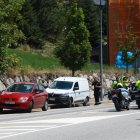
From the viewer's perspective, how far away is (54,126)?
17.9 meters

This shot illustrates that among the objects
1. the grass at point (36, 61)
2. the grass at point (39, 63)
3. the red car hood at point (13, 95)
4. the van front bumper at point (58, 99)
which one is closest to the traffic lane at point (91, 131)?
the red car hood at point (13, 95)

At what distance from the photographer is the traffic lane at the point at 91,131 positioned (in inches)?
582

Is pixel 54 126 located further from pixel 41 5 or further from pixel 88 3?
pixel 88 3

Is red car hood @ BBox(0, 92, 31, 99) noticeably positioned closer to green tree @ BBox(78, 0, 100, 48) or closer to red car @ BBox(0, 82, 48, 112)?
red car @ BBox(0, 82, 48, 112)

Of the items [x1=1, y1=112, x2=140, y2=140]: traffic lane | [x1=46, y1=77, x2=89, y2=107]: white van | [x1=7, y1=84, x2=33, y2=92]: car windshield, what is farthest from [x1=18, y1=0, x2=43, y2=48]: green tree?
[x1=1, y1=112, x2=140, y2=140]: traffic lane

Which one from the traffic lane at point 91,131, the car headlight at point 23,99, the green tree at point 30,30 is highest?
the green tree at point 30,30

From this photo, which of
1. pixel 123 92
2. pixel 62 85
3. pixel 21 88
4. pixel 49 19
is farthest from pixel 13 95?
pixel 49 19

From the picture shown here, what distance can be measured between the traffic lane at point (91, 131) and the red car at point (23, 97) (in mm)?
6035

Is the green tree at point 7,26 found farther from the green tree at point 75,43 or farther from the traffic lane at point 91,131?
the green tree at point 75,43

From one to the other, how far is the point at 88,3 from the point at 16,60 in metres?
55.1

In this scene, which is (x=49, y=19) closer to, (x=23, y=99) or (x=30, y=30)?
(x=30, y=30)

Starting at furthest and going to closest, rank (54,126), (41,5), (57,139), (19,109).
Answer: (41,5) < (19,109) < (54,126) < (57,139)

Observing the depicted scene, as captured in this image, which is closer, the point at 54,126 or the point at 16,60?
the point at 54,126

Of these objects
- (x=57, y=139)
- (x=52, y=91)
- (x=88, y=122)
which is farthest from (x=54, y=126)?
(x=52, y=91)
